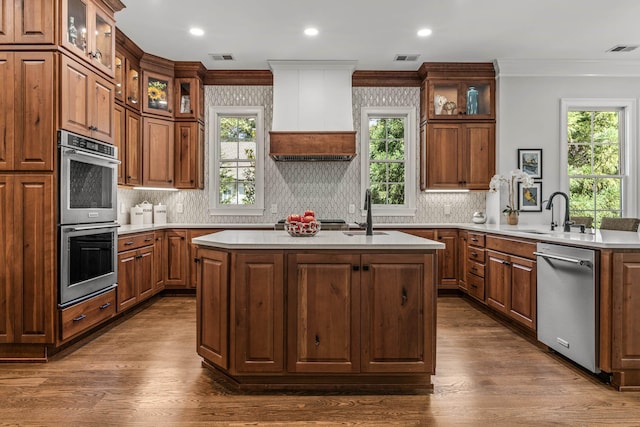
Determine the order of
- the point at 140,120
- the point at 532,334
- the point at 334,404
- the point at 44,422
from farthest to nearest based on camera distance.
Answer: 1. the point at 140,120
2. the point at 532,334
3. the point at 334,404
4. the point at 44,422

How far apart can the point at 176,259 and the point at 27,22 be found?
2955 mm

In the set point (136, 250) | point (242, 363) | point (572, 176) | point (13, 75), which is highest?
point (13, 75)

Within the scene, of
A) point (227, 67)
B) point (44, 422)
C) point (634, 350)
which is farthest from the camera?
point (227, 67)

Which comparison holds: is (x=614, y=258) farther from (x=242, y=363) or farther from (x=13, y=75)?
(x=13, y=75)

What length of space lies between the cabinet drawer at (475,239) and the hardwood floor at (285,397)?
1.48 m

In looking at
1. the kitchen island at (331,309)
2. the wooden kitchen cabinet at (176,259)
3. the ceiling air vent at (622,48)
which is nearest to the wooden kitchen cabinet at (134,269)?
the wooden kitchen cabinet at (176,259)

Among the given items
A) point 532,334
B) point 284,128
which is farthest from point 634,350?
point 284,128

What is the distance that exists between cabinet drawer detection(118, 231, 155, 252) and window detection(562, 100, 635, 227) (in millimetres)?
5262

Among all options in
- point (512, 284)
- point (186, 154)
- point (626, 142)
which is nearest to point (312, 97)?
point (186, 154)

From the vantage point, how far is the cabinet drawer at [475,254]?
175 inches

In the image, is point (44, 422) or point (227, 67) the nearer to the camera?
point (44, 422)

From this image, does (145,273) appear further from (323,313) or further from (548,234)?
(548,234)

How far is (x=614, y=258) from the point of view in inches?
97.1

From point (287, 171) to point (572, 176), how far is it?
3.78 m
